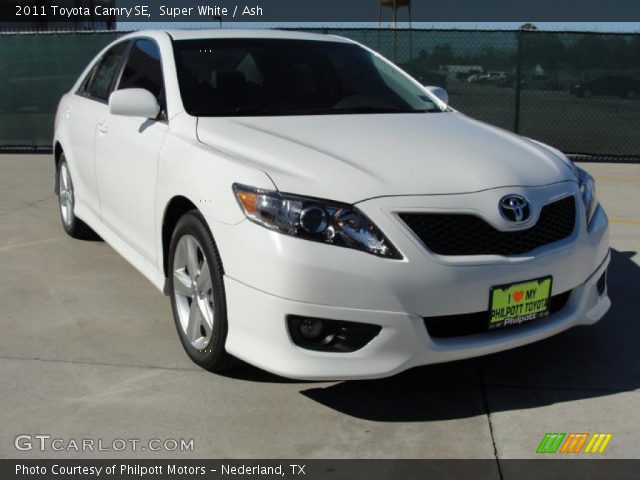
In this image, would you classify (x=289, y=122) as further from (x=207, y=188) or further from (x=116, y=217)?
(x=116, y=217)

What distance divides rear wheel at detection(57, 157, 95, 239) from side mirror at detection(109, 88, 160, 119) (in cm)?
197

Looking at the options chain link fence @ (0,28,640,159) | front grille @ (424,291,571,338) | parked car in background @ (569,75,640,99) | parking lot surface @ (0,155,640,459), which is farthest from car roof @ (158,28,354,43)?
parked car in background @ (569,75,640,99)

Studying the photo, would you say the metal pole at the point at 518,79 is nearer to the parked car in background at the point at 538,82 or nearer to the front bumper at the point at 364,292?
the parked car in background at the point at 538,82

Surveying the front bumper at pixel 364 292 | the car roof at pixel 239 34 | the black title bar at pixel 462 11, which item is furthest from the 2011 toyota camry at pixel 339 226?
the black title bar at pixel 462 11

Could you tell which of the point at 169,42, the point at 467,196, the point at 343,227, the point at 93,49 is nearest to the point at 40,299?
the point at 169,42

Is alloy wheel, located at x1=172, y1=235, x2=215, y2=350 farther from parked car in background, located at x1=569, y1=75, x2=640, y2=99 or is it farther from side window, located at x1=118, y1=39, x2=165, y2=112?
parked car in background, located at x1=569, y1=75, x2=640, y2=99

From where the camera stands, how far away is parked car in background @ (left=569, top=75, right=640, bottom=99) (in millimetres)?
10453

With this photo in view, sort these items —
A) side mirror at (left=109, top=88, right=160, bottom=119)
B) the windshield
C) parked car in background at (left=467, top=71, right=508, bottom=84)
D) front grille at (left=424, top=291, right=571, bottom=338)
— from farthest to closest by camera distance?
parked car in background at (left=467, top=71, right=508, bottom=84) < the windshield < side mirror at (left=109, top=88, right=160, bottom=119) < front grille at (left=424, top=291, right=571, bottom=338)

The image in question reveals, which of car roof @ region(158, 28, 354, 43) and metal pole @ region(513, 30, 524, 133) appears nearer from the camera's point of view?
car roof @ region(158, 28, 354, 43)

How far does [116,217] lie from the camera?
15.3 ft

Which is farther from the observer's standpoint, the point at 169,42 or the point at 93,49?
the point at 93,49

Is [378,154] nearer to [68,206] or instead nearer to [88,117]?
[88,117]
